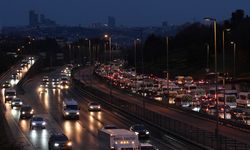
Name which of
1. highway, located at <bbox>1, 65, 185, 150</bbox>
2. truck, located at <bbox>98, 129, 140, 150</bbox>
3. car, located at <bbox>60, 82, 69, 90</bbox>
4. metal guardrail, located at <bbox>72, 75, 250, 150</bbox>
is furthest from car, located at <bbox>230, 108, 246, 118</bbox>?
car, located at <bbox>60, 82, 69, 90</bbox>

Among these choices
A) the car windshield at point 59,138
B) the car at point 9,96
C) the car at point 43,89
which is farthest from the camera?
the car at point 43,89

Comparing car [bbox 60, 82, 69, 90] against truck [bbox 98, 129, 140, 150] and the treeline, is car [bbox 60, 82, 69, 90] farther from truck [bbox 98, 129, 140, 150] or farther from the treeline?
truck [bbox 98, 129, 140, 150]

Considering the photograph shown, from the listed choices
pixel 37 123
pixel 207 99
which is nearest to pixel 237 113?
pixel 37 123

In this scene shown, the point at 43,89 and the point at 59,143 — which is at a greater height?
the point at 59,143

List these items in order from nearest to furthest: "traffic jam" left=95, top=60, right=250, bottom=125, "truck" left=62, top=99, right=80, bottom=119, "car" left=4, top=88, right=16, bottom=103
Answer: "traffic jam" left=95, top=60, right=250, bottom=125, "truck" left=62, top=99, right=80, bottom=119, "car" left=4, top=88, right=16, bottom=103

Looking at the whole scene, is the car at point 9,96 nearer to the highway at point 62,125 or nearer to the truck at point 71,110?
the highway at point 62,125

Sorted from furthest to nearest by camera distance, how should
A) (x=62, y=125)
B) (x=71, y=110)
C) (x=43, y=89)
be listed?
(x=43, y=89) < (x=71, y=110) < (x=62, y=125)

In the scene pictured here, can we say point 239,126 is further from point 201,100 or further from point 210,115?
point 201,100

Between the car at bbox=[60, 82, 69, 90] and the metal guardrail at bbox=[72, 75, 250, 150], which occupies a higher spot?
the metal guardrail at bbox=[72, 75, 250, 150]

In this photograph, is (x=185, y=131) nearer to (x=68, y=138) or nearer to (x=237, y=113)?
(x=68, y=138)

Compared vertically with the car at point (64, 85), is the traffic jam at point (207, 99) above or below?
above

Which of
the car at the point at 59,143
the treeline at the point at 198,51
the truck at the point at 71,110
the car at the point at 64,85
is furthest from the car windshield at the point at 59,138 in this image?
the car at the point at 64,85

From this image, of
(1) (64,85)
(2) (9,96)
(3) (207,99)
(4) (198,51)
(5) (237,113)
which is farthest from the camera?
(4) (198,51)

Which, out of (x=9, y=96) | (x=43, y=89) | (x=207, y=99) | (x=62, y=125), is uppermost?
(x=207, y=99)
